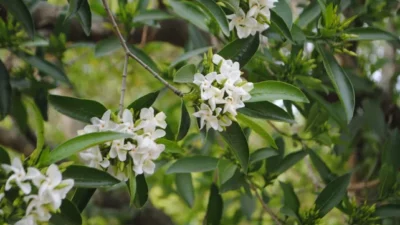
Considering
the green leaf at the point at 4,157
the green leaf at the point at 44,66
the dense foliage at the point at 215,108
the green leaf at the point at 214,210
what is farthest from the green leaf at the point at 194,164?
the green leaf at the point at 4,157

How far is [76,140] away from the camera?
2.68 ft

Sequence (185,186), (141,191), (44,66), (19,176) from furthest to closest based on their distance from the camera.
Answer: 1. (185,186)
2. (44,66)
3. (141,191)
4. (19,176)

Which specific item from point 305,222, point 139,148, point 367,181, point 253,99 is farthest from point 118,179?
point 367,181

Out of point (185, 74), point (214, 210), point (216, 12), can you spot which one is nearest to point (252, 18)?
point (216, 12)

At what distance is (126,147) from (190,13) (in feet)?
1.65

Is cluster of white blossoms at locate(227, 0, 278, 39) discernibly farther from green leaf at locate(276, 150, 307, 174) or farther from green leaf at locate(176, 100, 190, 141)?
green leaf at locate(276, 150, 307, 174)

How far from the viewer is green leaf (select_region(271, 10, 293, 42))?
1011 mm

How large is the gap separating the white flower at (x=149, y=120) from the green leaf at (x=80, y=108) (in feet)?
0.27

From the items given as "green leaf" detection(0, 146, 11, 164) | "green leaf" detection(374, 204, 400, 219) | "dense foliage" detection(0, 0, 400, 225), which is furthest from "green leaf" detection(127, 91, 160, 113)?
"green leaf" detection(374, 204, 400, 219)

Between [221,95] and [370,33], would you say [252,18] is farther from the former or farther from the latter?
[370,33]

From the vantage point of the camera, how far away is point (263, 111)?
0.96 metres

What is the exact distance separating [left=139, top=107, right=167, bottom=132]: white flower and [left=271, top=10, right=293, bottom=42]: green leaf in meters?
0.27

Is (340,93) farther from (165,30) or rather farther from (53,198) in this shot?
(165,30)

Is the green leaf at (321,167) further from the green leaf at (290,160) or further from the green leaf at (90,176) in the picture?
the green leaf at (90,176)
